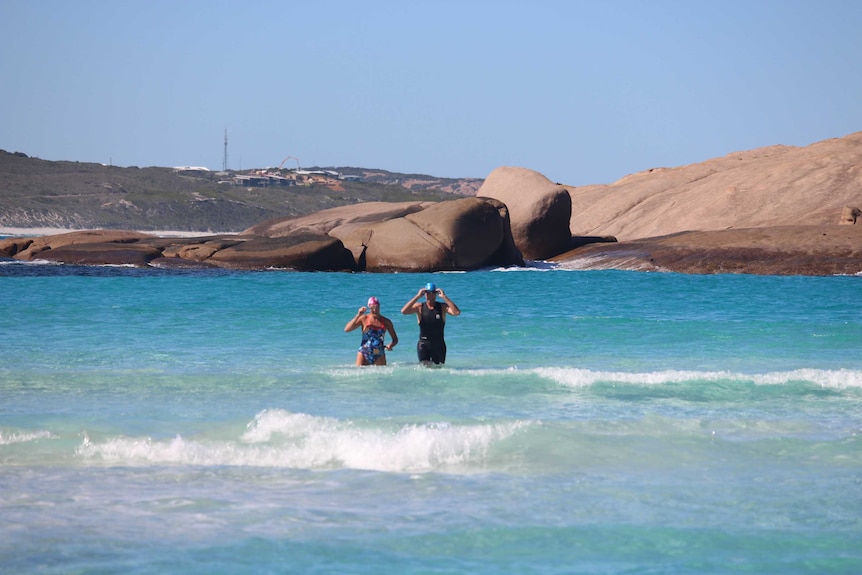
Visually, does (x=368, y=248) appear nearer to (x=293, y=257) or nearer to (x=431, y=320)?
(x=293, y=257)

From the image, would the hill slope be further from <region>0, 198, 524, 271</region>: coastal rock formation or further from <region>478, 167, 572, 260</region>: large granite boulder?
<region>478, 167, 572, 260</region>: large granite boulder

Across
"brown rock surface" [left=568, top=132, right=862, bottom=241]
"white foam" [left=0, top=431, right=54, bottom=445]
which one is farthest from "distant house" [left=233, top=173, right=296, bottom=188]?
"white foam" [left=0, top=431, right=54, bottom=445]

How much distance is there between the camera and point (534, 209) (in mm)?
40000

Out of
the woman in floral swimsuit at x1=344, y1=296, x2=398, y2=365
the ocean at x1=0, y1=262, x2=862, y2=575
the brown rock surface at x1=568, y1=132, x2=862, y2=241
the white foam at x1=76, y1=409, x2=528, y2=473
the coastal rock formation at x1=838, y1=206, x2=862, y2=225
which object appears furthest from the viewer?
the brown rock surface at x1=568, y1=132, x2=862, y2=241

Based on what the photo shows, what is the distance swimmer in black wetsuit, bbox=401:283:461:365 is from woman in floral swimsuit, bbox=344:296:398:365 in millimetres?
359

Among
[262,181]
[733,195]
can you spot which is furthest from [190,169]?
[733,195]

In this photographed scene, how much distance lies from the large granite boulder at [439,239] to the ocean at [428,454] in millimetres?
16082

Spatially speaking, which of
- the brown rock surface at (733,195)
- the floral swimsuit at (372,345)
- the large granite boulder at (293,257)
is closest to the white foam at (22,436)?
the floral swimsuit at (372,345)

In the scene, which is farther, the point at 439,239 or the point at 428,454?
the point at 439,239

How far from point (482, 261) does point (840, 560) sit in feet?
100

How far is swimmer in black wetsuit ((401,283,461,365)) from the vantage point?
13625 mm

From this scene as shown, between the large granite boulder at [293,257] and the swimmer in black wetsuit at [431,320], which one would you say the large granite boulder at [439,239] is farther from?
the swimmer in black wetsuit at [431,320]

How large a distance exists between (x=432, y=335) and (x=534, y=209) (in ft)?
85.7

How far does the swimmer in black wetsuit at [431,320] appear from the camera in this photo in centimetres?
1362
